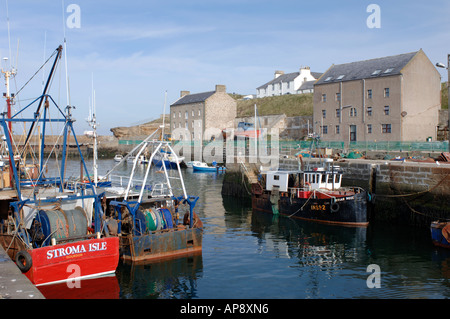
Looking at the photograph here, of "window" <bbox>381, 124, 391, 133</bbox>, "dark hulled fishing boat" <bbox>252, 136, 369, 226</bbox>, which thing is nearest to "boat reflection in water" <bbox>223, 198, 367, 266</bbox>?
"dark hulled fishing boat" <bbox>252, 136, 369, 226</bbox>

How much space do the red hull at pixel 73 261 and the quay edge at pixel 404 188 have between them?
57.2ft

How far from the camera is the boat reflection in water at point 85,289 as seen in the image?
14.8m

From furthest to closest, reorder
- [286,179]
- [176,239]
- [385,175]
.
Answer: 1. [286,179]
2. [385,175]
3. [176,239]

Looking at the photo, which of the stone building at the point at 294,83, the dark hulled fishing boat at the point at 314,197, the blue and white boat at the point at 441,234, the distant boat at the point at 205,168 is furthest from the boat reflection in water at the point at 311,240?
the stone building at the point at 294,83

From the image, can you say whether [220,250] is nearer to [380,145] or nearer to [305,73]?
[380,145]

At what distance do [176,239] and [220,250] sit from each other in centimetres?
336

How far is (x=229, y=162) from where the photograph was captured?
4203 centimetres

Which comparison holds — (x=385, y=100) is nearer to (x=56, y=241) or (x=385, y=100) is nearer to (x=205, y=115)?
(x=205, y=115)

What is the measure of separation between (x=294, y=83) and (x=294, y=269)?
81261mm

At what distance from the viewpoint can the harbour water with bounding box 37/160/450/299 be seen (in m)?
15.7

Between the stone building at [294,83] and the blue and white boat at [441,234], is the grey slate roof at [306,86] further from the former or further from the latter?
the blue and white boat at [441,234]

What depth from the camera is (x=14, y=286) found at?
11719 mm

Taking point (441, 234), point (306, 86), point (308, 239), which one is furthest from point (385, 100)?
point (306, 86)
